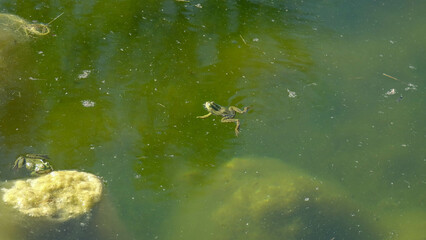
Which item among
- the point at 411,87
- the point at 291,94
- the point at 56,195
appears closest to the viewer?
the point at 56,195

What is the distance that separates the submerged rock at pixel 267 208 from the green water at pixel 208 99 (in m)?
0.03

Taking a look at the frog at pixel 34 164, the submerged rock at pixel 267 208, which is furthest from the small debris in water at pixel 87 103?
the submerged rock at pixel 267 208

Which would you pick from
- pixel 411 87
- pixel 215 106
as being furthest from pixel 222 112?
pixel 411 87

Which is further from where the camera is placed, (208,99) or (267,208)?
(208,99)

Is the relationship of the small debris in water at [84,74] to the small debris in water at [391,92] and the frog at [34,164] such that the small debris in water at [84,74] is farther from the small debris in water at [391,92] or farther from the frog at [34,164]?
the small debris in water at [391,92]

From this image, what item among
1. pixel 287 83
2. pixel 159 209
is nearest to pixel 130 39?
pixel 287 83

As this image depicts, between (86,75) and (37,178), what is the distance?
0.95 m

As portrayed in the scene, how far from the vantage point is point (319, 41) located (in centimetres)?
405

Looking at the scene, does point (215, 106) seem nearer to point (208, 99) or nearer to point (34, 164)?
point (208, 99)

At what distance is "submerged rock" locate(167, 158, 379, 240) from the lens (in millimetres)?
2916

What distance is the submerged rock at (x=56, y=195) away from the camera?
2762 millimetres

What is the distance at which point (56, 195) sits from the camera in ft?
9.30

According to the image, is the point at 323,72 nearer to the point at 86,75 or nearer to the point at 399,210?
the point at 399,210

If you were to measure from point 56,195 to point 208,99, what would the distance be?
1.28 metres
